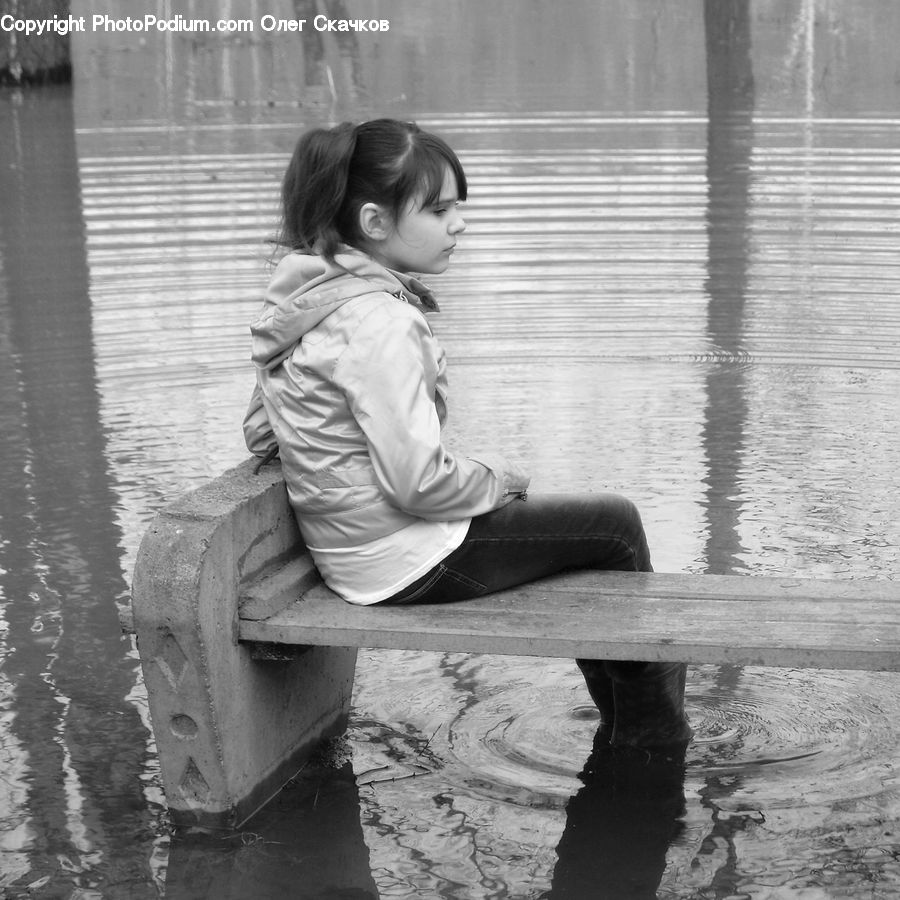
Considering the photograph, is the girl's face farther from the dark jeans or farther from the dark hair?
the dark jeans

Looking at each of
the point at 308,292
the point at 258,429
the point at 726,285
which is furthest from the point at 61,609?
the point at 726,285

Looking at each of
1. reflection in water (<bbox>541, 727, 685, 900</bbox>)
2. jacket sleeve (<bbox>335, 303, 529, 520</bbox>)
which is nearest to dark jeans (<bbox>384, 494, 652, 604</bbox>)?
jacket sleeve (<bbox>335, 303, 529, 520</bbox>)

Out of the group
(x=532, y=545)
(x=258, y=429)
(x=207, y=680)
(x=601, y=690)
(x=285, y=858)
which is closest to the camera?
(x=207, y=680)

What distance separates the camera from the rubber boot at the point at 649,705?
370 cm

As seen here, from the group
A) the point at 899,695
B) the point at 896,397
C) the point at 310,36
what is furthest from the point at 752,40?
the point at 899,695

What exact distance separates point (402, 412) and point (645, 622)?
62 centimetres

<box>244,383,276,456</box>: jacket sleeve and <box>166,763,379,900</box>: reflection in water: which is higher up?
<box>244,383,276,456</box>: jacket sleeve

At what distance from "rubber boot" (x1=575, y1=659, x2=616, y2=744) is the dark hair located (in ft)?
3.65

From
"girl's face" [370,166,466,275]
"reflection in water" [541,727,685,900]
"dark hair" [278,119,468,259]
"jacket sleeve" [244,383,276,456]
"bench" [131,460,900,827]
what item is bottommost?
"reflection in water" [541,727,685,900]

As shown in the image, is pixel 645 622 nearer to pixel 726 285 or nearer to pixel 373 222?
pixel 373 222

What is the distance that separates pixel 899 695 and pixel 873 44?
68.4ft

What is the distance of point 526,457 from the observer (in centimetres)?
597

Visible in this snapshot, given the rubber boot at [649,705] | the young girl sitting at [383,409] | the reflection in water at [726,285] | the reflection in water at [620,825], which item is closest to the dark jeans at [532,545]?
the young girl sitting at [383,409]

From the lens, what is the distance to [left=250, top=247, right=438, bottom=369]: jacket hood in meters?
3.36
